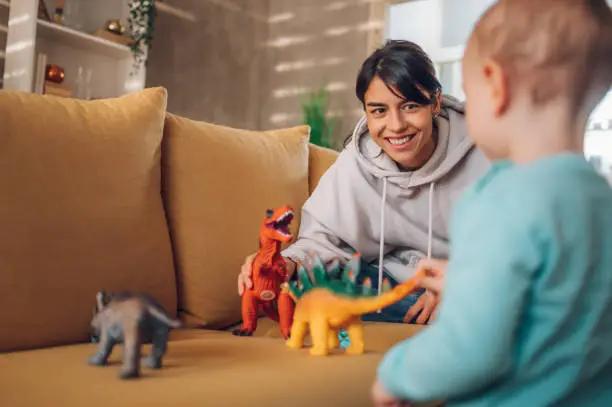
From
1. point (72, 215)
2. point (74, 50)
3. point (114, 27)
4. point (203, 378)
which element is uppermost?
point (114, 27)

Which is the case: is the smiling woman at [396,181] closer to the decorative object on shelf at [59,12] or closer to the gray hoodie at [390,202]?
the gray hoodie at [390,202]

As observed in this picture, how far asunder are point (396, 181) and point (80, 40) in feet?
7.36

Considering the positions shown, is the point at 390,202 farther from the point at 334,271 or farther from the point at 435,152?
the point at 334,271

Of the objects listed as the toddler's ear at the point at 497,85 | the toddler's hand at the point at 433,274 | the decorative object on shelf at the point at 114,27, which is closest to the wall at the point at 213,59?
the decorative object on shelf at the point at 114,27

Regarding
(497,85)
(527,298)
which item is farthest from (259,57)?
(527,298)

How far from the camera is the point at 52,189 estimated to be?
1086mm

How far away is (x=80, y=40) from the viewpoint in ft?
9.91

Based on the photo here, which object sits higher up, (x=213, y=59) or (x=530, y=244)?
(x=213, y=59)

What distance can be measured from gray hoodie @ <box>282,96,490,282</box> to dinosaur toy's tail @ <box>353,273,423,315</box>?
0.46m

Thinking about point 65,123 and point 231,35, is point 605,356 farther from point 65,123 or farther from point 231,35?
point 231,35

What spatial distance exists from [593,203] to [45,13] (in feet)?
9.48

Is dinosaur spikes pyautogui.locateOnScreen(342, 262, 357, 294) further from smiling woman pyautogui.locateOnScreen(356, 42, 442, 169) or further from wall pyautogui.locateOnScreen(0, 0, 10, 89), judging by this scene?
wall pyautogui.locateOnScreen(0, 0, 10, 89)

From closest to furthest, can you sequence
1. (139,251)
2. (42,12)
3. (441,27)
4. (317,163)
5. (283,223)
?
(283,223)
(139,251)
(317,163)
(42,12)
(441,27)

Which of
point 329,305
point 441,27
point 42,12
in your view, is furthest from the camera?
point 441,27
